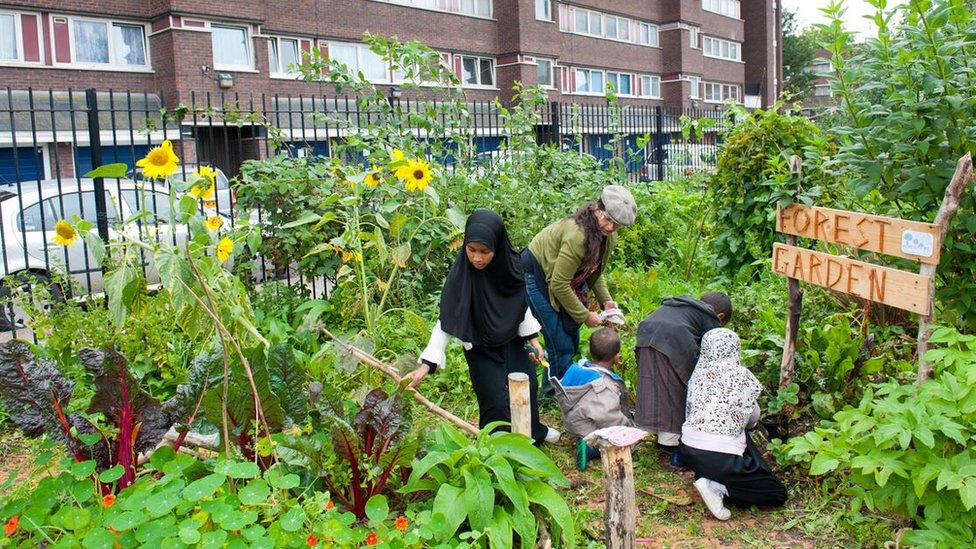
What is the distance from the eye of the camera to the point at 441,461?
308cm

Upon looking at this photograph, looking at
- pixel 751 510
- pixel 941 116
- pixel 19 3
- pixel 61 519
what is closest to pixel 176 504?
pixel 61 519

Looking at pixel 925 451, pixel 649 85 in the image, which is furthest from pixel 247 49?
pixel 649 85

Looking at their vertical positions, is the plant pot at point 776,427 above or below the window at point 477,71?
below

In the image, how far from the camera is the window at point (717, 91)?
1740 inches

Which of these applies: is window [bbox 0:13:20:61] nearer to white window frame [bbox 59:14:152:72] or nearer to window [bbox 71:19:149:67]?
white window frame [bbox 59:14:152:72]

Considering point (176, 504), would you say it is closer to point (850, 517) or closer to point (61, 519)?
point (61, 519)

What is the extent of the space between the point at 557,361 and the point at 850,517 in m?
2.02

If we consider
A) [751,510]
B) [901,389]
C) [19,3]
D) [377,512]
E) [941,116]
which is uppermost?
[19,3]

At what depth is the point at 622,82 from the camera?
38094 millimetres

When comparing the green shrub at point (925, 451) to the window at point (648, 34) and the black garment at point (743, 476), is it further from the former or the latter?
the window at point (648, 34)

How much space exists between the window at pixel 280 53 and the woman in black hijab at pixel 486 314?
20.7 meters

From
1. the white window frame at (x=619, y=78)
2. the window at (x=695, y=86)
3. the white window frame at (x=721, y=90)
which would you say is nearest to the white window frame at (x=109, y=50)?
the white window frame at (x=619, y=78)

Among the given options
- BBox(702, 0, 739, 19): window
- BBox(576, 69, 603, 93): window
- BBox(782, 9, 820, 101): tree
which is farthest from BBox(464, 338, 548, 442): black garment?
BBox(782, 9, 820, 101): tree

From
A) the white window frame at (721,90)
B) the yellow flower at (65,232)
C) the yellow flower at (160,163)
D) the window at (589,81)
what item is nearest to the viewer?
the yellow flower at (160,163)
